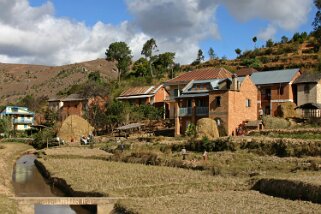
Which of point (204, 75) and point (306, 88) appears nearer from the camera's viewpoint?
point (306, 88)

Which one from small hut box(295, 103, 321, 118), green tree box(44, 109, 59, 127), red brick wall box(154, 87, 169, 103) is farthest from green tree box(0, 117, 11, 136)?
small hut box(295, 103, 321, 118)

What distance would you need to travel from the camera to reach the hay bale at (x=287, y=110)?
57875mm

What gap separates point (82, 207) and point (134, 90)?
5880cm

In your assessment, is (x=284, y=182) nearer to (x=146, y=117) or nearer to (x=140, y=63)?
(x=146, y=117)

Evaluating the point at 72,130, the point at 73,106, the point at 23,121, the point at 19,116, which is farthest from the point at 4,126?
the point at 72,130

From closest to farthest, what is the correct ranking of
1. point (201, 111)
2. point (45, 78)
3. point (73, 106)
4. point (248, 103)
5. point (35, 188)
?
point (35, 188), point (248, 103), point (201, 111), point (73, 106), point (45, 78)

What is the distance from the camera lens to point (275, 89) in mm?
62719

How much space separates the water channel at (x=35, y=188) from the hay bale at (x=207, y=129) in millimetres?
17012

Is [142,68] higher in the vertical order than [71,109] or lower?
higher

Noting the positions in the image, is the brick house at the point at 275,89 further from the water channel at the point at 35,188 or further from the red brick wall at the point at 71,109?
the red brick wall at the point at 71,109

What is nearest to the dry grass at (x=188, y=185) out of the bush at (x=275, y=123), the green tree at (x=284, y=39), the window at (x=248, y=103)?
the bush at (x=275, y=123)

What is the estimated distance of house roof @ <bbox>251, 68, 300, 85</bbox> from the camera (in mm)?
62350

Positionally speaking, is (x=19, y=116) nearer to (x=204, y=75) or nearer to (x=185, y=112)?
(x=204, y=75)

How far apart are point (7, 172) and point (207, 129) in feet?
68.1
